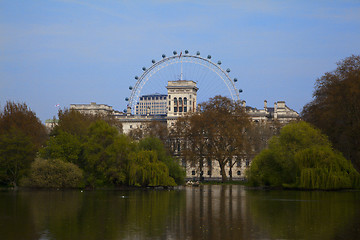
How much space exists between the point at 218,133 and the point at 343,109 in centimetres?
4107

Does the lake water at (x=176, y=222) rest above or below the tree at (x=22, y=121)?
below

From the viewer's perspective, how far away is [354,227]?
27859 mm

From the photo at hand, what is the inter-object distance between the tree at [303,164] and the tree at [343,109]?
3103 mm

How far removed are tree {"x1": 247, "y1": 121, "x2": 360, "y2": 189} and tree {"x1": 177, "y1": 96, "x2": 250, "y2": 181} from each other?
87.0ft

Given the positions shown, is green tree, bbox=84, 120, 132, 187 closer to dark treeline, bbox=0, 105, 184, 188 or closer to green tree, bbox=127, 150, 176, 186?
dark treeline, bbox=0, 105, 184, 188

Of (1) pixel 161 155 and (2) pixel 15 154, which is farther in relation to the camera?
(1) pixel 161 155

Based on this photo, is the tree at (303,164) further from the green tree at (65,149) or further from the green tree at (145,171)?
the green tree at (65,149)

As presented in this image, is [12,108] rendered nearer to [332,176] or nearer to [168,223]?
Result: [332,176]

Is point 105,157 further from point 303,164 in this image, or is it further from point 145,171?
point 303,164

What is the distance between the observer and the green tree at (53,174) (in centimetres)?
6862

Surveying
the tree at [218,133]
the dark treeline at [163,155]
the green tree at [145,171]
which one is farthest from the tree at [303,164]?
the tree at [218,133]

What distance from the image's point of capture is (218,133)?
109 metres

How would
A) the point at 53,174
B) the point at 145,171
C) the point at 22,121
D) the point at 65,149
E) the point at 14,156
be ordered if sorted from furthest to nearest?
the point at 22,121 < the point at 65,149 < the point at 145,171 < the point at 14,156 < the point at 53,174

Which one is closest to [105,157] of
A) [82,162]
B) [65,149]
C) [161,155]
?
[82,162]
